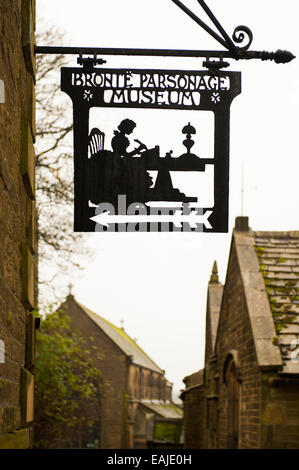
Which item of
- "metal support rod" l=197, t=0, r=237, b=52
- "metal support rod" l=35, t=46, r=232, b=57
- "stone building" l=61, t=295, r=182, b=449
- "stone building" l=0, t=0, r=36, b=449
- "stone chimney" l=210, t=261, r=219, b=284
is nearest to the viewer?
"stone building" l=0, t=0, r=36, b=449

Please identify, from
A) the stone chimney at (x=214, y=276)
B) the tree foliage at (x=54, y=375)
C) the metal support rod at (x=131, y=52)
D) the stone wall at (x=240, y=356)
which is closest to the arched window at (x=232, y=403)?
the stone wall at (x=240, y=356)

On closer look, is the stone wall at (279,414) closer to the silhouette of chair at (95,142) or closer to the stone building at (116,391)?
the silhouette of chair at (95,142)

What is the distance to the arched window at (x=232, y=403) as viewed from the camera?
47.3ft

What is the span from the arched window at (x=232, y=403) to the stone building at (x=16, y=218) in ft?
31.9

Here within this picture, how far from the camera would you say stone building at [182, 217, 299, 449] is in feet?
36.8

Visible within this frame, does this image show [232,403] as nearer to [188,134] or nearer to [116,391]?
[188,134]

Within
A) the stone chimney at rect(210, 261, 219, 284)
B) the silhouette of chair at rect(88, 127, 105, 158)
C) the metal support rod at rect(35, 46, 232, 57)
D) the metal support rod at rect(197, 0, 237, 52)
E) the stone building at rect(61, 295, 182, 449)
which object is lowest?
the stone building at rect(61, 295, 182, 449)

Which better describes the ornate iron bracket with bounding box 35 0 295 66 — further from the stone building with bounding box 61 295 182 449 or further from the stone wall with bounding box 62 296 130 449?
the stone wall with bounding box 62 296 130 449

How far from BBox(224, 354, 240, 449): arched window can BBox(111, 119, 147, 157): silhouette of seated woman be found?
10.0m

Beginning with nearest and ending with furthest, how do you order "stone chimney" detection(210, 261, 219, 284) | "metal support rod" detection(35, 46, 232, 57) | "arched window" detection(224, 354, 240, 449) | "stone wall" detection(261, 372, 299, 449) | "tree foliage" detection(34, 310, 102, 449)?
"metal support rod" detection(35, 46, 232, 57), "stone wall" detection(261, 372, 299, 449), "arched window" detection(224, 354, 240, 449), "tree foliage" detection(34, 310, 102, 449), "stone chimney" detection(210, 261, 219, 284)

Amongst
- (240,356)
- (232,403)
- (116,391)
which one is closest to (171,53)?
(240,356)

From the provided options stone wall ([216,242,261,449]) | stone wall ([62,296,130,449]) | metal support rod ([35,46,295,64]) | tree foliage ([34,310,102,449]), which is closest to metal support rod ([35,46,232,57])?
metal support rod ([35,46,295,64])
